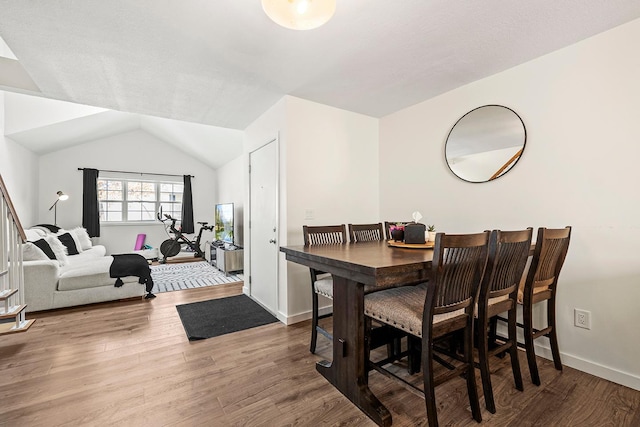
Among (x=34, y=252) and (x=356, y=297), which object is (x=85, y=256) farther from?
(x=356, y=297)

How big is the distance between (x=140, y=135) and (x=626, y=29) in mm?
8097

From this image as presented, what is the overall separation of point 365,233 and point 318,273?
0.65 metres

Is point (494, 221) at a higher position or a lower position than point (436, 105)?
lower

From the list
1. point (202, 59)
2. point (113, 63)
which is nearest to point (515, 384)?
point (202, 59)

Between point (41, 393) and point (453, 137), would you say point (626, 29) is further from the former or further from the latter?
point (41, 393)

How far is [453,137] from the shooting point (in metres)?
2.76

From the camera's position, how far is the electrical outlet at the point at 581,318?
1.97m

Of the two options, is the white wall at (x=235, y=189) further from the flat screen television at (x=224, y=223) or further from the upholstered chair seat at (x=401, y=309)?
the upholstered chair seat at (x=401, y=309)

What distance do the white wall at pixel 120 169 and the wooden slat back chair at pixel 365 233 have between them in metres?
5.86

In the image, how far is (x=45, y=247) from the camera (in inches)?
141

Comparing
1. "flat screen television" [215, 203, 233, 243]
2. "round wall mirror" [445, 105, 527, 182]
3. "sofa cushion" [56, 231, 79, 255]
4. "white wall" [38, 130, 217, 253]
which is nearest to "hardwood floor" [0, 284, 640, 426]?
"round wall mirror" [445, 105, 527, 182]

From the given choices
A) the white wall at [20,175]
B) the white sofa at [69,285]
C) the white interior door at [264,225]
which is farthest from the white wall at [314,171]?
the white wall at [20,175]

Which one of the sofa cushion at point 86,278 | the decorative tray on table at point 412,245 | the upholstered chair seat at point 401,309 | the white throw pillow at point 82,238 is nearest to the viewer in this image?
the upholstered chair seat at point 401,309

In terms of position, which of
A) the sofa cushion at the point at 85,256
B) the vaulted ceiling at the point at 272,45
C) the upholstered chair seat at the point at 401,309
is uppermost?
the vaulted ceiling at the point at 272,45
